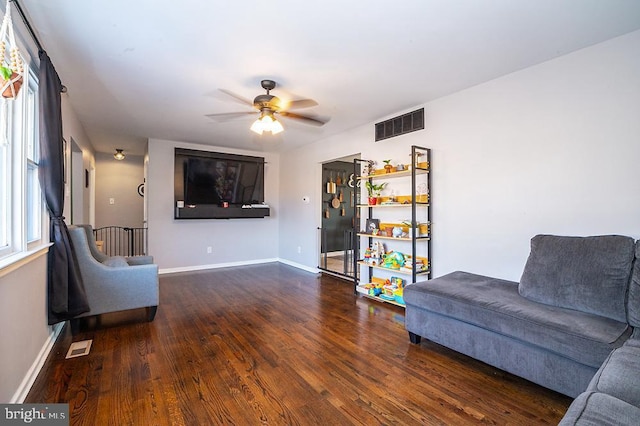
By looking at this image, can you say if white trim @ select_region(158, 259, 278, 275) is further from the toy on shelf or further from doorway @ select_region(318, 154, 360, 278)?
the toy on shelf

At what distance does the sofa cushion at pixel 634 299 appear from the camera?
175 centimetres

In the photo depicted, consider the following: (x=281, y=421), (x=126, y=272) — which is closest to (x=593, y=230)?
(x=281, y=421)

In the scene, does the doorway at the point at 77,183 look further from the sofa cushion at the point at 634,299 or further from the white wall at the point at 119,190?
the sofa cushion at the point at 634,299

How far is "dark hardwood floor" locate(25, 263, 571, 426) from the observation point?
67.7 inches

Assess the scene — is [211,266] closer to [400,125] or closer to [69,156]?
[69,156]

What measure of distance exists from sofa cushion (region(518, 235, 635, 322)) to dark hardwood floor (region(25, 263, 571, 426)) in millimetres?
610

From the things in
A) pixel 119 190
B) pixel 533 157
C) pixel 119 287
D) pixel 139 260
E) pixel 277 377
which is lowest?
pixel 277 377

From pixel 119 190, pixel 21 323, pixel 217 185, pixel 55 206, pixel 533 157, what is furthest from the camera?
pixel 119 190

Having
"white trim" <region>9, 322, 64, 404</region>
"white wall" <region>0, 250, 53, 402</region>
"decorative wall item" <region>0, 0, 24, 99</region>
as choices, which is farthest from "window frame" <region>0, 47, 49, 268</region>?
"white trim" <region>9, 322, 64, 404</region>

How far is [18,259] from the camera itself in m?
1.75

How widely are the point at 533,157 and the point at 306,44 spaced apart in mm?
2139

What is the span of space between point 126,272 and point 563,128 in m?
4.14

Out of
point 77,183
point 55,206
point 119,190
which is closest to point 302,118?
point 55,206

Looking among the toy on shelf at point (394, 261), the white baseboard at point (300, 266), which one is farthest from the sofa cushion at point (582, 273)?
the white baseboard at point (300, 266)
